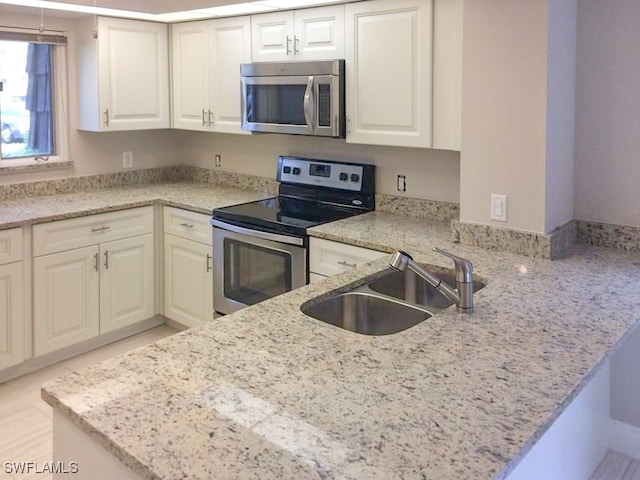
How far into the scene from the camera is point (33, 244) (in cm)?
324

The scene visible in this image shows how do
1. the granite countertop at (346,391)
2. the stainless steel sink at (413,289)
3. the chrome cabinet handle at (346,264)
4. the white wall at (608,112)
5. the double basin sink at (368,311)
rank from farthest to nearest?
the chrome cabinet handle at (346,264)
the white wall at (608,112)
the stainless steel sink at (413,289)
the double basin sink at (368,311)
the granite countertop at (346,391)

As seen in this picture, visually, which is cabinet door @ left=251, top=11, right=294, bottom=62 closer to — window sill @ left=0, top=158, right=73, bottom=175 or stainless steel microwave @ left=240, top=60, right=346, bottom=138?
stainless steel microwave @ left=240, top=60, right=346, bottom=138

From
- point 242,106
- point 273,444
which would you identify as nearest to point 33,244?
point 242,106

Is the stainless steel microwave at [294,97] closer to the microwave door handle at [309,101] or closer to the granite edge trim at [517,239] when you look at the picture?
the microwave door handle at [309,101]

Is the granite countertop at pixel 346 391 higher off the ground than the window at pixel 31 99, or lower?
lower

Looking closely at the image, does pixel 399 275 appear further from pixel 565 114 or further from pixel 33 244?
pixel 33 244

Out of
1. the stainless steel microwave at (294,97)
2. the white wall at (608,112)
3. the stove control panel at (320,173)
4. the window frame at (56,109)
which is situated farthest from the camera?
the window frame at (56,109)

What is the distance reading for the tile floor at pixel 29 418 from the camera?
2.62 metres

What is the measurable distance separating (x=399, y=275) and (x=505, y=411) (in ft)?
3.72

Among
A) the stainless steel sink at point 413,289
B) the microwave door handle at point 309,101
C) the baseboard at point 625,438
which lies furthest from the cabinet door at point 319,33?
the baseboard at point 625,438

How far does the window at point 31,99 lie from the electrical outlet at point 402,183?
2.17 meters

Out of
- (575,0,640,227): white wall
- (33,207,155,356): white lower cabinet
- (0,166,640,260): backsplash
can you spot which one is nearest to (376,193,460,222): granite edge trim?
(0,166,640,260): backsplash

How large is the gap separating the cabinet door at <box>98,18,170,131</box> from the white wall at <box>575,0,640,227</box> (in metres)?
2.61

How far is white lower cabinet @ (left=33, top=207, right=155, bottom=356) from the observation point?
3357mm
